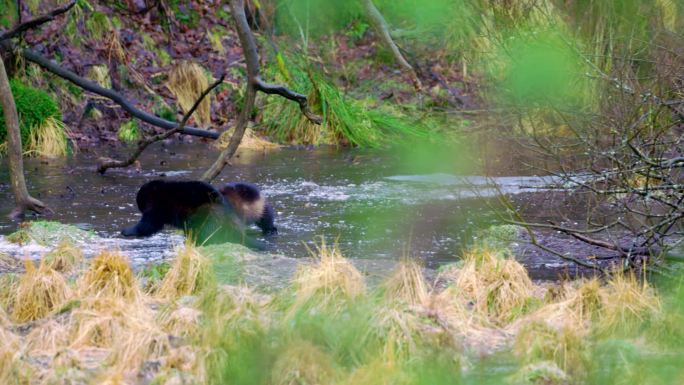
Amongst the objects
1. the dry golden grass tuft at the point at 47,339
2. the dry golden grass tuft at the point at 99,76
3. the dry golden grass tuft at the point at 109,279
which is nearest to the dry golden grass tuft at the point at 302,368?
the dry golden grass tuft at the point at 47,339

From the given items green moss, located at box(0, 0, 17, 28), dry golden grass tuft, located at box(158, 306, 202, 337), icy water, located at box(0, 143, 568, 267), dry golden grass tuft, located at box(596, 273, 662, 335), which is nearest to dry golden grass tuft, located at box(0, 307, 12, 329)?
dry golden grass tuft, located at box(158, 306, 202, 337)

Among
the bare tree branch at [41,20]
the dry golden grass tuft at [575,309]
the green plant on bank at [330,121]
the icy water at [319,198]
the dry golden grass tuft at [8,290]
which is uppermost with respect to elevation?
the bare tree branch at [41,20]

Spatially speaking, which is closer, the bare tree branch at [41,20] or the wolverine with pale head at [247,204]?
the wolverine with pale head at [247,204]

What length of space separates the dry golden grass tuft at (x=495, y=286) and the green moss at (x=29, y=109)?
8577 millimetres

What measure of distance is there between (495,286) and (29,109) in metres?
9.11

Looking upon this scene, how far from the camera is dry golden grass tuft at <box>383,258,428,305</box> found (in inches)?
225

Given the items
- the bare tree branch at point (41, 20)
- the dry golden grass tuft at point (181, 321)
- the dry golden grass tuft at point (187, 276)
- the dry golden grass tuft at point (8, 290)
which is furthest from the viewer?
the bare tree branch at point (41, 20)

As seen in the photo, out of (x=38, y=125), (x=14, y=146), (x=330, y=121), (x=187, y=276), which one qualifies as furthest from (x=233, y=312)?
(x=330, y=121)

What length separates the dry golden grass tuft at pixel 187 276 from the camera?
610cm

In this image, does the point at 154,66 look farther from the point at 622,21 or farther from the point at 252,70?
the point at 622,21

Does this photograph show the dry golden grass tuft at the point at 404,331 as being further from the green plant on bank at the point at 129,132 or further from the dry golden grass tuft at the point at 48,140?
the green plant on bank at the point at 129,132

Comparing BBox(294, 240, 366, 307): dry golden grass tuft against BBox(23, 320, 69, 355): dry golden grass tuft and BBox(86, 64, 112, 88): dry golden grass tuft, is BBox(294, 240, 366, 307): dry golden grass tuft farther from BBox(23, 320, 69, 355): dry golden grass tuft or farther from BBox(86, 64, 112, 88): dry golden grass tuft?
BBox(86, 64, 112, 88): dry golden grass tuft

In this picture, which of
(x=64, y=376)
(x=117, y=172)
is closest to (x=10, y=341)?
(x=64, y=376)

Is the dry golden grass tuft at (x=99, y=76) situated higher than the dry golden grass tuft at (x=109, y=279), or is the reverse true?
the dry golden grass tuft at (x=99, y=76)
